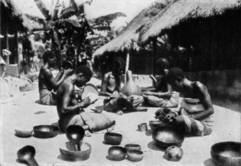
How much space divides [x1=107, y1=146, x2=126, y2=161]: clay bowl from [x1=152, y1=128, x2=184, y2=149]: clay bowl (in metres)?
0.49

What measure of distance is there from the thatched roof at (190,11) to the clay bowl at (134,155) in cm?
360

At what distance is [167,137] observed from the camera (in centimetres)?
388

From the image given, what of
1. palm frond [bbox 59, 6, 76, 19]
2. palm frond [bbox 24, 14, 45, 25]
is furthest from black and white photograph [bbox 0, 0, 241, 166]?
palm frond [bbox 59, 6, 76, 19]

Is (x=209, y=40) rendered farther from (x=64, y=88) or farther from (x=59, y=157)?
(x=59, y=157)

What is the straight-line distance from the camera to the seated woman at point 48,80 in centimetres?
652

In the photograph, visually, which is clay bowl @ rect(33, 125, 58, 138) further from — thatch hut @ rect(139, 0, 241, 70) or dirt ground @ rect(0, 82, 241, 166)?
thatch hut @ rect(139, 0, 241, 70)

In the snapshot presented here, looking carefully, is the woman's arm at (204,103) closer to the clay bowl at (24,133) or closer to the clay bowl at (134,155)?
the clay bowl at (134,155)

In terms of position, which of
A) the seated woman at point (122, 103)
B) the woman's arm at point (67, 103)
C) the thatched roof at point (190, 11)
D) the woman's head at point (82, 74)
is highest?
the thatched roof at point (190, 11)

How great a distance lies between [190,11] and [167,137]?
388 cm

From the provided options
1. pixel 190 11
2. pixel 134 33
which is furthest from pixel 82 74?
pixel 134 33

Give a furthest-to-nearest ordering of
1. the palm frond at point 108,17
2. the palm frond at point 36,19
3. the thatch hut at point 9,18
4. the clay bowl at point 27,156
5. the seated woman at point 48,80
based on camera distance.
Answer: the palm frond at point 108,17
the palm frond at point 36,19
the thatch hut at point 9,18
the seated woman at point 48,80
the clay bowl at point 27,156

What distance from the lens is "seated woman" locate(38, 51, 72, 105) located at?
6523 millimetres

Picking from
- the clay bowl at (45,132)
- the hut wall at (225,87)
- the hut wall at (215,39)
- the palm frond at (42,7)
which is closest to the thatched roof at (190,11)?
the hut wall at (215,39)

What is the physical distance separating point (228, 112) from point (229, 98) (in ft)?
2.08
